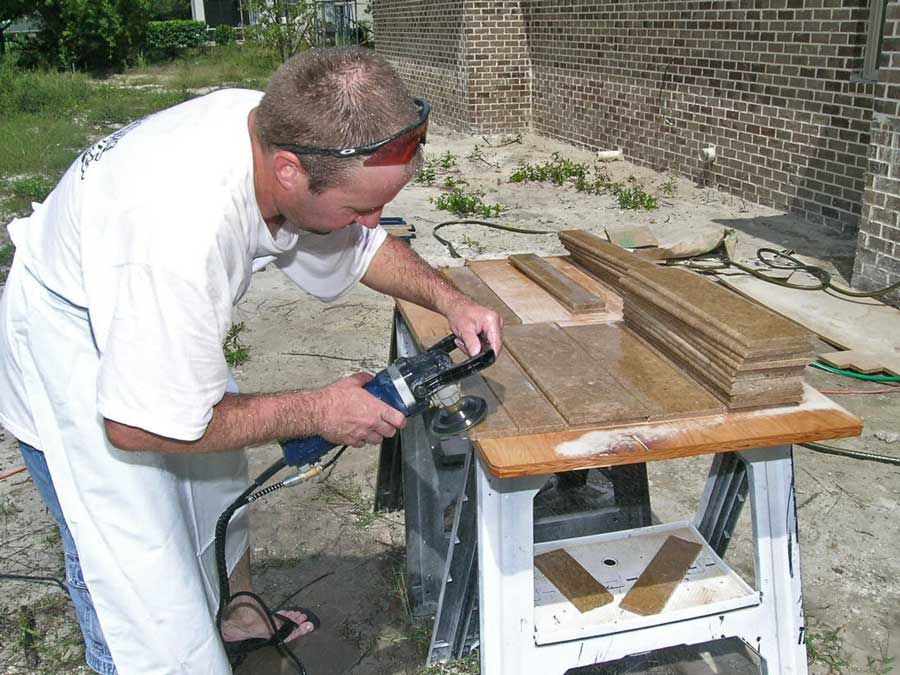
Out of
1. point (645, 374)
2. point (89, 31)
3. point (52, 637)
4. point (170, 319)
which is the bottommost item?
point (52, 637)

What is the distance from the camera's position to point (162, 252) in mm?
1438

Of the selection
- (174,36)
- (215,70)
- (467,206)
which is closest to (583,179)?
(467,206)

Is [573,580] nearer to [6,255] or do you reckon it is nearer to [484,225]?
[484,225]

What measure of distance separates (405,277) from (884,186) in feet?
13.9

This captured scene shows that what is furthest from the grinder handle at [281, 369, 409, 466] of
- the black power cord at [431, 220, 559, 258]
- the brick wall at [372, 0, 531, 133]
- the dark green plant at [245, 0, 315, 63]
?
the dark green plant at [245, 0, 315, 63]

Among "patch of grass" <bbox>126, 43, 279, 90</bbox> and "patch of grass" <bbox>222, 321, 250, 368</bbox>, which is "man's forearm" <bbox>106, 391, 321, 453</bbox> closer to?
"patch of grass" <bbox>222, 321, 250, 368</bbox>

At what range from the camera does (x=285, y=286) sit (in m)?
6.17

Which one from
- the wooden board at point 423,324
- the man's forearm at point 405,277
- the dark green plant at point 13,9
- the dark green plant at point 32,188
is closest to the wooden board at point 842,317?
the wooden board at point 423,324

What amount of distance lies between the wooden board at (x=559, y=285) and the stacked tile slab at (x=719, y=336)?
13 centimetres

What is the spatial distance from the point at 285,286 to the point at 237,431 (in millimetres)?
4676

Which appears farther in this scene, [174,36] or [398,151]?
[174,36]

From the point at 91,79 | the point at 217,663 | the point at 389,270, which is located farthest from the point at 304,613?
the point at 91,79

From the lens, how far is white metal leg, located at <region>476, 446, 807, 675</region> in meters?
1.79

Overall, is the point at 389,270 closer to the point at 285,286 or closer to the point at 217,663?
the point at 217,663
